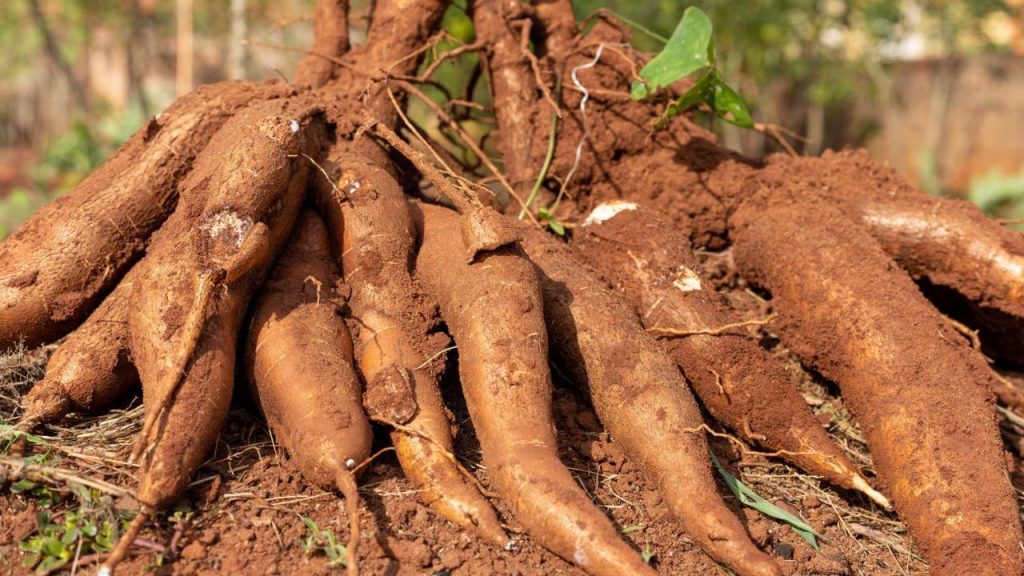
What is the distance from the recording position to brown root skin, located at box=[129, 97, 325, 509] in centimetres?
224

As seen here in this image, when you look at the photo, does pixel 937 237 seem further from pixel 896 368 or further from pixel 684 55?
pixel 684 55

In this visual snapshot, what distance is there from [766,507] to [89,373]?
6.78ft

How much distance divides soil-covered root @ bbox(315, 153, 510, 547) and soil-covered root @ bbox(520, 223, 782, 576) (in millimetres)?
441

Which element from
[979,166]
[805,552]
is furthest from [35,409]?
[979,166]

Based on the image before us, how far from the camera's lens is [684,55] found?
3.35 meters

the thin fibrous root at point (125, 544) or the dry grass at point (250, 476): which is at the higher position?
the thin fibrous root at point (125, 544)

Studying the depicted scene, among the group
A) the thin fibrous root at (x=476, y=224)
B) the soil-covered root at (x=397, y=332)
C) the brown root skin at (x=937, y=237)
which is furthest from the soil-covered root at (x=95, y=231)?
the brown root skin at (x=937, y=237)

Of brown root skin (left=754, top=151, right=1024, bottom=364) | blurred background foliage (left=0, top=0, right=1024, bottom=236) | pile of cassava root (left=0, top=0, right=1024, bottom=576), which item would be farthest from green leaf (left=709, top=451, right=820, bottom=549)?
blurred background foliage (left=0, top=0, right=1024, bottom=236)

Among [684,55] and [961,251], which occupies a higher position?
[684,55]

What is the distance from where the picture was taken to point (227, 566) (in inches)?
82.6

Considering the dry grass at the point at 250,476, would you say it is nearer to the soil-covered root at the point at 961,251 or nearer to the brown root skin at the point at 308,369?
the brown root skin at the point at 308,369

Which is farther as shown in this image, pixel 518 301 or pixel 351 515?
pixel 518 301

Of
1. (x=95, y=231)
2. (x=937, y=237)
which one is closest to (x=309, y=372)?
(x=95, y=231)

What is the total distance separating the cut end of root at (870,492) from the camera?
258cm
